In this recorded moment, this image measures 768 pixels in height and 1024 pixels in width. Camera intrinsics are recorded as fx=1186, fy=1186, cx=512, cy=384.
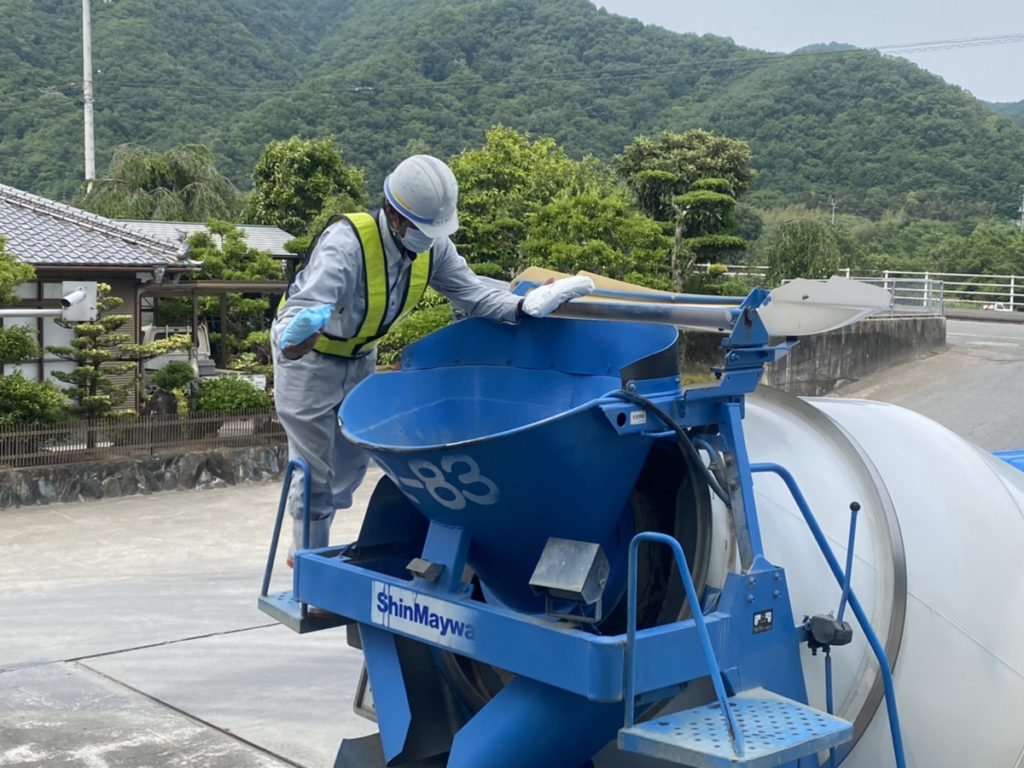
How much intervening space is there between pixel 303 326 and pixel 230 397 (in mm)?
11577

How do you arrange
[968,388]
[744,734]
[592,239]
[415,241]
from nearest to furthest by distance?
[744,734] → [415,241] → [968,388] → [592,239]

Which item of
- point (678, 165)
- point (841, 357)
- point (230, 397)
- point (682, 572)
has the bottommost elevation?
point (230, 397)

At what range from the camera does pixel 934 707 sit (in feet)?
Answer: 10.5

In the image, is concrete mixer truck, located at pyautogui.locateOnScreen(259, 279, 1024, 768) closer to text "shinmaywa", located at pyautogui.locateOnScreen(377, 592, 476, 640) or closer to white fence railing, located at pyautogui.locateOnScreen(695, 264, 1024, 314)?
text "shinmaywa", located at pyautogui.locateOnScreen(377, 592, 476, 640)

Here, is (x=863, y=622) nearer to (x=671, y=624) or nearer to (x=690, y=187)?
(x=671, y=624)

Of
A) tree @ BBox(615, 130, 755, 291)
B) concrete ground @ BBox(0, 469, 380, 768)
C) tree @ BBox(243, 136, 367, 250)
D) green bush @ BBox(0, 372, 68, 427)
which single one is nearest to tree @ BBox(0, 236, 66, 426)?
green bush @ BBox(0, 372, 68, 427)

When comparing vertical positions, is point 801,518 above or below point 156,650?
above

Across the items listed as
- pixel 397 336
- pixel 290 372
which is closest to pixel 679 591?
pixel 290 372

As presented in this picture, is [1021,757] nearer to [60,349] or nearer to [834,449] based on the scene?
[834,449]

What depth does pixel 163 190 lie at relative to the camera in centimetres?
3666

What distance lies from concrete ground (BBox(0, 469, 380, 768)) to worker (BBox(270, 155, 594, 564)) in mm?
1293

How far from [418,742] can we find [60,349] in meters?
11.0

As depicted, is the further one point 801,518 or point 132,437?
point 132,437

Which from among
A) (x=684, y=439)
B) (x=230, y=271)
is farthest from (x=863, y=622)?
(x=230, y=271)
